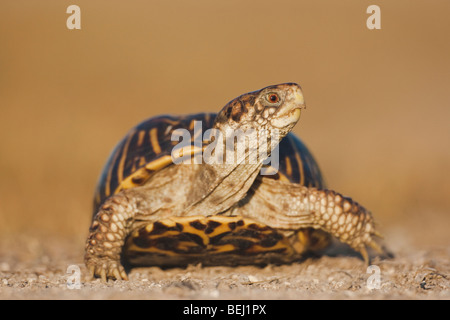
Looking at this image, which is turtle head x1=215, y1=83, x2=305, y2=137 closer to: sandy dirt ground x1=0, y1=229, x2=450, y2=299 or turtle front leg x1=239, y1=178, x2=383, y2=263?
turtle front leg x1=239, y1=178, x2=383, y2=263

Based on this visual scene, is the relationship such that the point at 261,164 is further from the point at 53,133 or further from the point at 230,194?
the point at 53,133

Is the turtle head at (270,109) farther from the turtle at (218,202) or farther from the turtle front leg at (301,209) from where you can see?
the turtle front leg at (301,209)

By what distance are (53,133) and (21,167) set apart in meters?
2.10

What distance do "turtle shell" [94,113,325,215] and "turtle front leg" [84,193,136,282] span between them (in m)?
0.35

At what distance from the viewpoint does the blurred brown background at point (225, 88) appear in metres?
7.97

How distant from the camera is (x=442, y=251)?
5.00 m

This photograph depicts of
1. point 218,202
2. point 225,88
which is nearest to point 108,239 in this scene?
point 218,202

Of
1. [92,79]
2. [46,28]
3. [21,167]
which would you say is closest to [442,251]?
[21,167]

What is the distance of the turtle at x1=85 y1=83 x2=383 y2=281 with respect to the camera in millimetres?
3791

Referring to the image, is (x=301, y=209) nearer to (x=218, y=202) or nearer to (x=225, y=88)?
(x=218, y=202)

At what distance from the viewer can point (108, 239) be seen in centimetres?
396

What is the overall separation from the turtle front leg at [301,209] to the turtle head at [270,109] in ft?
2.26

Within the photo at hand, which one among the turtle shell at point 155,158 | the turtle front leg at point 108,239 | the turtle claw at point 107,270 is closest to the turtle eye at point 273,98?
the turtle shell at point 155,158

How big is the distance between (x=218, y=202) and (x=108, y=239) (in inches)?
32.4
